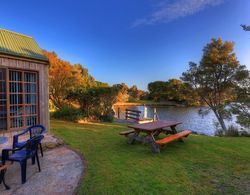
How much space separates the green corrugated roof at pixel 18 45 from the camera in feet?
19.2

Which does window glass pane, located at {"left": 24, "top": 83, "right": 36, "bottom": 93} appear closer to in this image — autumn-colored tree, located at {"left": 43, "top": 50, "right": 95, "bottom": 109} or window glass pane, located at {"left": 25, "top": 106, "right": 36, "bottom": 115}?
window glass pane, located at {"left": 25, "top": 106, "right": 36, "bottom": 115}

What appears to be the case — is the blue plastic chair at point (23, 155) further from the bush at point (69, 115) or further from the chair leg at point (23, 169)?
the bush at point (69, 115)

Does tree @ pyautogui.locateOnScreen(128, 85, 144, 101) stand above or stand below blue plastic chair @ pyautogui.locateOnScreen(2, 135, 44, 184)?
above

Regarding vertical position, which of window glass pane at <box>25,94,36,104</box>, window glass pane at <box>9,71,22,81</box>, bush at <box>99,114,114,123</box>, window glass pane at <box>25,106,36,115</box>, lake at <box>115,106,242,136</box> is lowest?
lake at <box>115,106,242,136</box>

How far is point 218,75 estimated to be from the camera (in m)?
15.3

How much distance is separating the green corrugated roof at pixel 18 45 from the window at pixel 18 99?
583mm

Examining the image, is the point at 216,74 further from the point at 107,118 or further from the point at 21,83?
the point at 21,83

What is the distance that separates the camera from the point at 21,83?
6.16 metres

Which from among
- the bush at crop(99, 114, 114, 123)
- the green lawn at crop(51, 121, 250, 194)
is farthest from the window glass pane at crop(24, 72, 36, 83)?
the bush at crop(99, 114, 114, 123)

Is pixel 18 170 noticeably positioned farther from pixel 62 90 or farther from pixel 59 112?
pixel 62 90

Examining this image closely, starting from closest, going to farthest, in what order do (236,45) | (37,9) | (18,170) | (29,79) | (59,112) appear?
(18,170), (29,79), (37,9), (59,112), (236,45)

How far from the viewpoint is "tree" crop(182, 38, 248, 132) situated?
47.4 feet

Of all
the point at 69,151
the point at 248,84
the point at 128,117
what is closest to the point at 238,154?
the point at 69,151

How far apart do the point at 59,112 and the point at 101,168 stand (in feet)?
30.6
